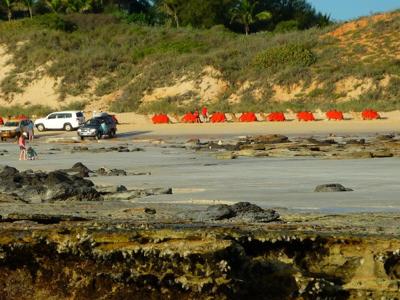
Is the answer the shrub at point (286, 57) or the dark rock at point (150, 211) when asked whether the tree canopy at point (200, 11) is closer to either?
the shrub at point (286, 57)

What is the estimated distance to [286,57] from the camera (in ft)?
233

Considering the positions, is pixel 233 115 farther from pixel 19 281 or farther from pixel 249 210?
pixel 19 281

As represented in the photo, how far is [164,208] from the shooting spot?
13.2 metres

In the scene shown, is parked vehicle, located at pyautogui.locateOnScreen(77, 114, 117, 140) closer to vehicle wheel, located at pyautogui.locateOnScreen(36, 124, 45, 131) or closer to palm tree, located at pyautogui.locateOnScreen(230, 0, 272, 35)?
vehicle wheel, located at pyautogui.locateOnScreen(36, 124, 45, 131)

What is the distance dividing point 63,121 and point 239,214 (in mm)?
46441

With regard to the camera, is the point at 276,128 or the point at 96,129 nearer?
the point at 96,129

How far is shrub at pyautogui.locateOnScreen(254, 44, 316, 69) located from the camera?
70.3 metres

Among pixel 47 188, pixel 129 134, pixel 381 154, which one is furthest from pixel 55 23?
pixel 47 188

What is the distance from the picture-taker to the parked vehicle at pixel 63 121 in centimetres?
5625

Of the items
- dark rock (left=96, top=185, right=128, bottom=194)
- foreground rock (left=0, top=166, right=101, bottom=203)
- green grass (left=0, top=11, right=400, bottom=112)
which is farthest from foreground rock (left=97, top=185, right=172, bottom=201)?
green grass (left=0, top=11, right=400, bottom=112)

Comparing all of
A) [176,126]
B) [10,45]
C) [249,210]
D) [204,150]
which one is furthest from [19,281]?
[10,45]

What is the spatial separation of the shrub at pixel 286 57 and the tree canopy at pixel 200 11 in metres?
18.6

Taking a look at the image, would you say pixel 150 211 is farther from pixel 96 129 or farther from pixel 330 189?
pixel 96 129

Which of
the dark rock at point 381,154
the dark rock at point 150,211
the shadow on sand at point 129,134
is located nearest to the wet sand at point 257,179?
the dark rock at point 381,154
